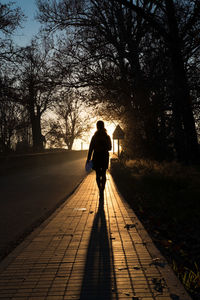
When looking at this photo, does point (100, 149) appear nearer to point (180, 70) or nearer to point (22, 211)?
point (22, 211)

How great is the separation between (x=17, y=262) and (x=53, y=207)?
4436 mm

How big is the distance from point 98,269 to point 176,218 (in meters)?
2.05

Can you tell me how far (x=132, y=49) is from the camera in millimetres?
12359

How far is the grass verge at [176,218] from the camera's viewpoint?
3736 mm

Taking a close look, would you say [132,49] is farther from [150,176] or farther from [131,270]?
[131,270]

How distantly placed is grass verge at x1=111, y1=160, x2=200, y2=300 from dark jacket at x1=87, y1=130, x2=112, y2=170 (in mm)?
1328

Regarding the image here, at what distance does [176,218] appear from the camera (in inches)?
206

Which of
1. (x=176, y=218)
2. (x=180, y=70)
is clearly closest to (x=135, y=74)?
(x=180, y=70)

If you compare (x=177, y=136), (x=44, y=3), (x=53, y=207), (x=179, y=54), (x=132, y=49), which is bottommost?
(x=53, y=207)

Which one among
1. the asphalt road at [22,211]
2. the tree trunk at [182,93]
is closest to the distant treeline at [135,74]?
the tree trunk at [182,93]

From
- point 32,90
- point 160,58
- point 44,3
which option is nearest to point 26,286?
point 160,58

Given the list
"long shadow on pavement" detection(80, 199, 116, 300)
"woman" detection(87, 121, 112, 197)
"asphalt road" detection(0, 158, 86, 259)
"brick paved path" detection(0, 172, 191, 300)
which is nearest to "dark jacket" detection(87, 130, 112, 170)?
"woman" detection(87, 121, 112, 197)

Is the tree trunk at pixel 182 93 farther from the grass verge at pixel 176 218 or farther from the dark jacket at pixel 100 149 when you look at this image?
the dark jacket at pixel 100 149

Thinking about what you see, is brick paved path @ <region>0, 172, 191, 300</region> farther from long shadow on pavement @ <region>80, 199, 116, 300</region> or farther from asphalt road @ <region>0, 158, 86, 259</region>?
asphalt road @ <region>0, 158, 86, 259</region>
